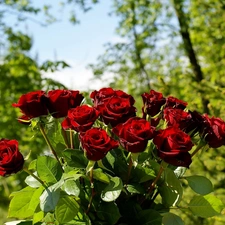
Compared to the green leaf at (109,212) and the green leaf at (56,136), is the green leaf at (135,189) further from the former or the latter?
the green leaf at (56,136)

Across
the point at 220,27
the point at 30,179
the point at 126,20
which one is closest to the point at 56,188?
the point at 30,179

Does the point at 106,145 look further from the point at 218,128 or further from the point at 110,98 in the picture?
the point at 218,128

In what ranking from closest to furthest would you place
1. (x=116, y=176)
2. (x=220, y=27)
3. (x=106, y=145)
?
1. (x=106, y=145)
2. (x=116, y=176)
3. (x=220, y=27)

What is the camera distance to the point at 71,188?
4.42 feet

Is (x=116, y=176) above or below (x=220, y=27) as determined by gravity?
above

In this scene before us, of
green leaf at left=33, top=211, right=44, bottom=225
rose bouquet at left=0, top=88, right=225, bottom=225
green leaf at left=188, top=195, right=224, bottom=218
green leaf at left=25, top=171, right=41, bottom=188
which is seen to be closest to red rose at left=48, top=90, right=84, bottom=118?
rose bouquet at left=0, top=88, right=225, bottom=225

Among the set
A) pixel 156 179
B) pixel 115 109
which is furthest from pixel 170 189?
pixel 115 109

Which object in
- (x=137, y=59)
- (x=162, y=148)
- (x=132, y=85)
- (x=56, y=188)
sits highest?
(x=162, y=148)

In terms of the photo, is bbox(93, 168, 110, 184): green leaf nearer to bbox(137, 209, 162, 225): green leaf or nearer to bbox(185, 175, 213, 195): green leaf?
bbox(137, 209, 162, 225): green leaf

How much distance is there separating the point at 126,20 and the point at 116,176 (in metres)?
7.83

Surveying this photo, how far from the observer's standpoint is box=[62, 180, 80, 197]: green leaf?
4.39 feet

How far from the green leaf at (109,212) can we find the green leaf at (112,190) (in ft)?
0.19

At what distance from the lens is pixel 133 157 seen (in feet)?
4.56

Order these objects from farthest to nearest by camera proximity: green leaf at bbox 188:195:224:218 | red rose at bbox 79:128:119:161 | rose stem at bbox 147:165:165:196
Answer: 1. green leaf at bbox 188:195:224:218
2. rose stem at bbox 147:165:165:196
3. red rose at bbox 79:128:119:161
